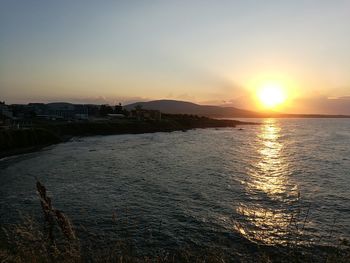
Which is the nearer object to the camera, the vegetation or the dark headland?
the vegetation

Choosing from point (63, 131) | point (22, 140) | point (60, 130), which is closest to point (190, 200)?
point (22, 140)

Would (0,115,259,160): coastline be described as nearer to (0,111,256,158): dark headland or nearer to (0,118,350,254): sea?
(0,111,256,158): dark headland

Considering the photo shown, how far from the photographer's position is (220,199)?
26344mm

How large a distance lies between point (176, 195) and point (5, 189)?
14676 mm

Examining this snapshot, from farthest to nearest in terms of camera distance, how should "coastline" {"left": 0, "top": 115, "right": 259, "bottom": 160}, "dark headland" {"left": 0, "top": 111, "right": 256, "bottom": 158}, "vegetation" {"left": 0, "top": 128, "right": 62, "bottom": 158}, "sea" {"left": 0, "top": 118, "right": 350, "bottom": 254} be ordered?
"dark headland" {"left": 0, "top": 111, "right": 256, "bottom": 158}, "coastline" {"left": 0, "top": 115, "right": 259, "bottom": 160}, "vegetation" {"left": 0, "top": 128, "right": 62, "bottom": 158}, "sea" {"left": 0, "top": 118, "right": 350, "bottom": 254}

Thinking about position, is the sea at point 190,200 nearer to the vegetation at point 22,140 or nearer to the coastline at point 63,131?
the vegetation at point 22,140

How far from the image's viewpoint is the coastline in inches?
2439

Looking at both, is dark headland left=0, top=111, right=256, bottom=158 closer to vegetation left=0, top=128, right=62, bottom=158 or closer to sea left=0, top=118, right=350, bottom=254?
vegetation left=0, top=128, right=62, bottom=158

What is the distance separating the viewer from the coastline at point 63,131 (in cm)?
6195

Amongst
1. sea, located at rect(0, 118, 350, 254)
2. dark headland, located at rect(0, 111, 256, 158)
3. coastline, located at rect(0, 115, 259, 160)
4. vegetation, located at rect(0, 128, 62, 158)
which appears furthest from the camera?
dark headland, located at rect(0, 111, 256, 158)

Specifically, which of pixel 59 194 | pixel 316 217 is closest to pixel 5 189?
pixel 59 194

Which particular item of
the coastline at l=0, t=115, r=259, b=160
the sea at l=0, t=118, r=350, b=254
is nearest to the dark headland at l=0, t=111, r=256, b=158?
the coastline at l=0, t=115, r=259, b=160

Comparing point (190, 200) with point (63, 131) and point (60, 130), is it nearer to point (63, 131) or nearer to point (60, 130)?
point (60, 130)

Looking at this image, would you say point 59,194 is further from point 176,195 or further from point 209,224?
point 209,224
